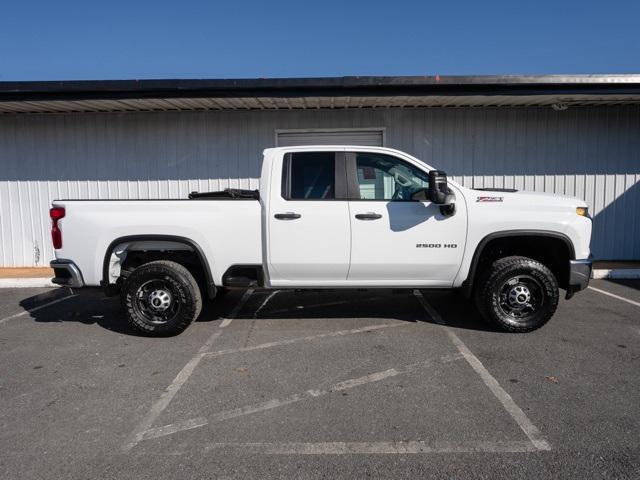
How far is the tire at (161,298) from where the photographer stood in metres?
5.12

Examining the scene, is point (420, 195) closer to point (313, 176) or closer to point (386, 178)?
point (386, 178)

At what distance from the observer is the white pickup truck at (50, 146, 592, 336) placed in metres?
5.04

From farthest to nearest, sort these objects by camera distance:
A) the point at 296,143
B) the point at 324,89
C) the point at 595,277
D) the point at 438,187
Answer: the point at 296,143, the point at 595,277, the point at 324,89, the point at 438,187

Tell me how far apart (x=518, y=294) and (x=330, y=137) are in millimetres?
5850

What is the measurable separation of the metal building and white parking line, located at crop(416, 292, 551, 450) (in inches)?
224

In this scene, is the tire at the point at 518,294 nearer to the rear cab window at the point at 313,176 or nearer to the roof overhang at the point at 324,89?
the rear cab window at the point at 313,176

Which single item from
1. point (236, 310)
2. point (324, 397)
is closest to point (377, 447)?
point (324, 397)

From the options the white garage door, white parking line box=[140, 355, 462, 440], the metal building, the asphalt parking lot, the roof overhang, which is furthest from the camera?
the white garage door

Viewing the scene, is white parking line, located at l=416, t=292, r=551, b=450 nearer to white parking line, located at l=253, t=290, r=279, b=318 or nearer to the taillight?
white parking line, located at l=253, t=290, r=279, b=318

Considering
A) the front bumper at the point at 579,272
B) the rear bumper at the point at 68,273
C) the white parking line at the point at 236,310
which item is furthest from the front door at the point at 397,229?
the rear bumper at the point at 68,273

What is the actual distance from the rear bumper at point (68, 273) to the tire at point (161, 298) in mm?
524

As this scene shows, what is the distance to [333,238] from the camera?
16.6ft

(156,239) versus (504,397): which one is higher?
(156,239)

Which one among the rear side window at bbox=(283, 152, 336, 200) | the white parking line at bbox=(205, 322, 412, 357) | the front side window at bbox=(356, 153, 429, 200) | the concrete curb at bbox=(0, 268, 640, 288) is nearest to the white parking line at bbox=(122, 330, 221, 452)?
the white parking line at bbox=(205, 322, 412, 357)
